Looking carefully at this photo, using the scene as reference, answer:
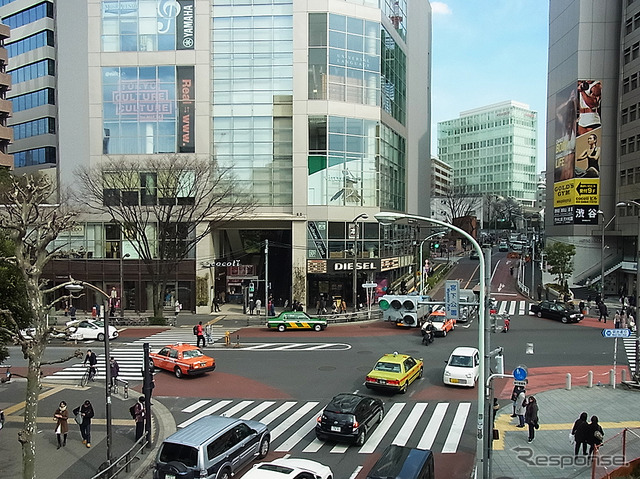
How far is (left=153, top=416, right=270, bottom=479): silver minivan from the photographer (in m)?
13.2

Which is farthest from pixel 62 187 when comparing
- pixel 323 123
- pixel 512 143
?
pixel 512 143

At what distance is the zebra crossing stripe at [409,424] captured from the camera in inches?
671

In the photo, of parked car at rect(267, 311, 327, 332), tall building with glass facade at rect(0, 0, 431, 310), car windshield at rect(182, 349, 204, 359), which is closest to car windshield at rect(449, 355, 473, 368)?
car windshield at rect(182, 349, 204, 359)

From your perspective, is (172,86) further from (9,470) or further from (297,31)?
(9,470)

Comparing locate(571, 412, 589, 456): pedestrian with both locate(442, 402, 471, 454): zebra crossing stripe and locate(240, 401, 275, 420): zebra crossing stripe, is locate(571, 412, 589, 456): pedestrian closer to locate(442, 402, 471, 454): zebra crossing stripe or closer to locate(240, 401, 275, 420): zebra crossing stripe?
locate(442, 402, 471, 454): zebra crossing stripe

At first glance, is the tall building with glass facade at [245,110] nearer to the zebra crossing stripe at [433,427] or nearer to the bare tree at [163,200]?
the bare tree at [163,200]

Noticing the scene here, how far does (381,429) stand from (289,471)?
22.5 feet

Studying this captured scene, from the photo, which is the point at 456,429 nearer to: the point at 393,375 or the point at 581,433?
the point at 393,375

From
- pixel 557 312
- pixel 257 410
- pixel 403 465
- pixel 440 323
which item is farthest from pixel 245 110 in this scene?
pixel 403 465

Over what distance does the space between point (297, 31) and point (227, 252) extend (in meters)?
22.5

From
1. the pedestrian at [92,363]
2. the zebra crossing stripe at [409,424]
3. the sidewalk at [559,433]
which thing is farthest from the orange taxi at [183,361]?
the sidewalk at [559,433]

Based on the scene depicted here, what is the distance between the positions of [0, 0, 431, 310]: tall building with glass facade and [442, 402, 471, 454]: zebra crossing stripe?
91.2ft

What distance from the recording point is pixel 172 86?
48.3 m

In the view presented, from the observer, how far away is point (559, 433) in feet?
57.5
